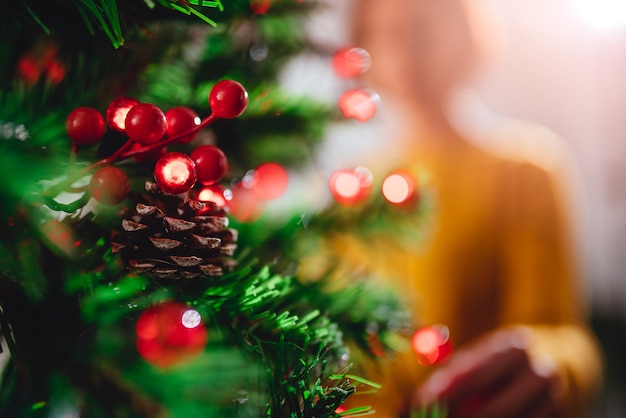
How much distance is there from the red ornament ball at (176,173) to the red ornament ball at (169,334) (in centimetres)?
5

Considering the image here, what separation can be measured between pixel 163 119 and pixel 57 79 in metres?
0.15

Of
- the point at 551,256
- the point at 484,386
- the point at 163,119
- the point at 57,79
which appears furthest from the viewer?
the point at 551,256

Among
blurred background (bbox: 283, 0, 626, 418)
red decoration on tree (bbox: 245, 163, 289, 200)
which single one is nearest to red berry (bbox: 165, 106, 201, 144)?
red decoration on tree (bbox: 245, 163, 289, 200)

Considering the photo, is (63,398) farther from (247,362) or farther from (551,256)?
(551,256)

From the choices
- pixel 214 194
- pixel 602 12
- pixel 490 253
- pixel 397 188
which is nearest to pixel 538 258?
pixel 490 253

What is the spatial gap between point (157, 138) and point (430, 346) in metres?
0.21

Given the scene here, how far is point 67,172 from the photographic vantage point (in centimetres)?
21

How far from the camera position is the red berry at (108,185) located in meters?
0.19

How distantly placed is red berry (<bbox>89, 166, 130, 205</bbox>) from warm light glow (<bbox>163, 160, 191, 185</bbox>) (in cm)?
2

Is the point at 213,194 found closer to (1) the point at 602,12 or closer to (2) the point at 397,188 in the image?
(2) the point at 397,188

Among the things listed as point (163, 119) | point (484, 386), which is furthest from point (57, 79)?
point (484, 386)

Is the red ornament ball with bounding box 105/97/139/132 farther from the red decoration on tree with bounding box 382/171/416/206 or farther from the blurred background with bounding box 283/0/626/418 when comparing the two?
the blurred background with bounding box 283/0/626/418

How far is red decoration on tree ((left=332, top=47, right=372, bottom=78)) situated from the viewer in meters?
0.41

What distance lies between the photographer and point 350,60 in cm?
41
